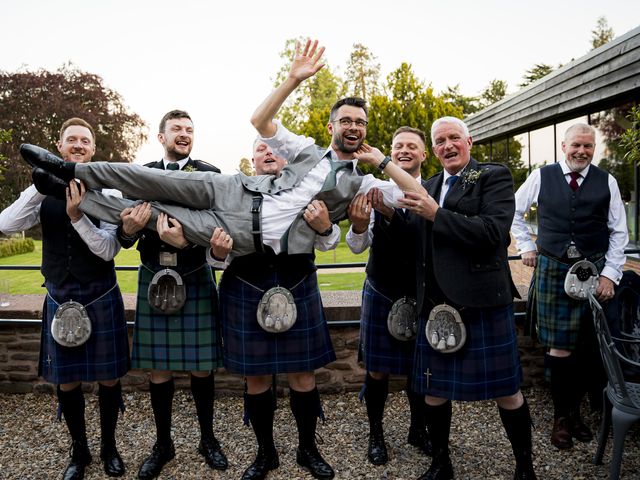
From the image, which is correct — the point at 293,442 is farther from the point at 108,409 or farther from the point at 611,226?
the point at 611,226

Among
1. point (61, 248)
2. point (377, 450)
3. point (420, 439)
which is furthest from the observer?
point (420, 439)

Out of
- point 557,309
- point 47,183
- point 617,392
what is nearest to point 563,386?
point 557,309

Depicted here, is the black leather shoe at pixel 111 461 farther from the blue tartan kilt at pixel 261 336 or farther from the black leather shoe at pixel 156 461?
the blue tartan kilt at pixel 261 336

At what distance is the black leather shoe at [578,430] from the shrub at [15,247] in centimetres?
1426

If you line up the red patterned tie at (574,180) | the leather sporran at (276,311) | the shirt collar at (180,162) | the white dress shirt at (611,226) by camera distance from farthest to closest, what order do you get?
the red patterned tie at (574,180)
the white dress shirt at (611,226)
the shirt collar at (180,162)
the leather sporran at (276,311)

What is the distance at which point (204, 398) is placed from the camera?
2.65m

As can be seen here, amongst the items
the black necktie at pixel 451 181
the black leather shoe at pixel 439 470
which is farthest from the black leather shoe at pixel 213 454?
the black necktie at pixel 451 181

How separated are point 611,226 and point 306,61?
1895 mm

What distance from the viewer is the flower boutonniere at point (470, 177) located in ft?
7.32

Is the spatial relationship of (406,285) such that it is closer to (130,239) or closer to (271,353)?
(271,353)

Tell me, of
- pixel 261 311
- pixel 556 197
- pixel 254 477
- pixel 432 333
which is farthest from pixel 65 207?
pixel 556 197

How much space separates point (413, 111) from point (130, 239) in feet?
60.0

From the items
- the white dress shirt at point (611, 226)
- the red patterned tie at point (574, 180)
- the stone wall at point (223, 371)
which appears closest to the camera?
the white dress shirt at point (611, 226)

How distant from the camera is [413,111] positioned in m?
19.6
